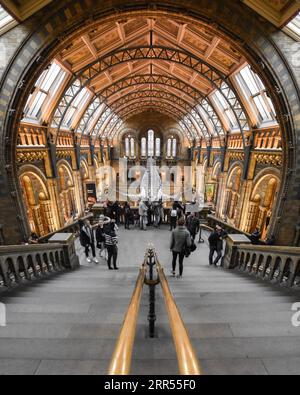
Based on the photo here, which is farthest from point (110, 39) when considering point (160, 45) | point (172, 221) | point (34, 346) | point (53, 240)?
point (34, 346)

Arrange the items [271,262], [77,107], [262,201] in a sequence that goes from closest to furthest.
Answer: [271,262], [262,201], [77,107]

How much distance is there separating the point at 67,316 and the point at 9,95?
8548 mm

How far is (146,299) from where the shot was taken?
3908 mm

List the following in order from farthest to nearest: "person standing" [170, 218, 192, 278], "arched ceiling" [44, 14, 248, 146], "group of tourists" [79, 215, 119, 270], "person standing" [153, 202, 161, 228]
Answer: "person standing" [153, 202, 161, 228], "arched ceiling" [44, 14, 248, 146], "group of tourists" [79, 215, 119, 270], "person standing" [170, 218, 192, 278]

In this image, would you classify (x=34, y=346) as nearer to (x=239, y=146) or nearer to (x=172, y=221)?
(x=172, y=221)

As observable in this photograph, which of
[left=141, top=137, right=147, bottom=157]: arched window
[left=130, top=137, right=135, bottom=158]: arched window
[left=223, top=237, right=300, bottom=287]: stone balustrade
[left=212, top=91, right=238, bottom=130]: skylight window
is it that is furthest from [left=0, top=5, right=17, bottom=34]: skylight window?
[left=141, top=137, right=147, bottom=157]: arched window

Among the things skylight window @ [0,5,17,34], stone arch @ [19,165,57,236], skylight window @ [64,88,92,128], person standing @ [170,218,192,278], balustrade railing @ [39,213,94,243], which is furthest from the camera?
skylight window @ [64,88,92,128]

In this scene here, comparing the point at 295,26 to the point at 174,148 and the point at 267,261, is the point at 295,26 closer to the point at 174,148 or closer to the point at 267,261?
the point at 267,261

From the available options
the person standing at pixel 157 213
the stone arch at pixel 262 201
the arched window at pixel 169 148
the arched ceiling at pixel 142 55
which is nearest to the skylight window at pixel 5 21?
the arched ceiling at pixel 142 55

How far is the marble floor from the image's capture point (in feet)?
6.74

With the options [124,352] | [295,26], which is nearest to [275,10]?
[295,26]

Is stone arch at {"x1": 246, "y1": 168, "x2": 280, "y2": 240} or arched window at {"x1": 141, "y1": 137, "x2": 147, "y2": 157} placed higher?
arched window at {"x1": 141, "y1": 137, "x2": 147, "y2": 157}

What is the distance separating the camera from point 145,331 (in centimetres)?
275

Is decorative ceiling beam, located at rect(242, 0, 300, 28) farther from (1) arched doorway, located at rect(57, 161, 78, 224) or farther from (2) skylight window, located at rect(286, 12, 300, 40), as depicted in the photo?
(1) arched doorway, located at rect(57, 161, 78, 224)
